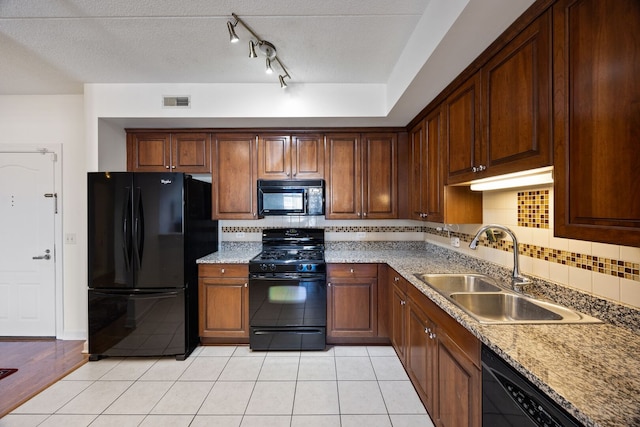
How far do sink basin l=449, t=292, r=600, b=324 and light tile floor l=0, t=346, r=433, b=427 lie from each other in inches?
33.0

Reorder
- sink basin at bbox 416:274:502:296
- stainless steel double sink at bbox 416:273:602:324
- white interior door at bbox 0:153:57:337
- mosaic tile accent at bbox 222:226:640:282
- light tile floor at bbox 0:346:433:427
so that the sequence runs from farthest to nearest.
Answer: white interior door at bbox 0:153:57:337 < sink basin at bbox 416:274:502:296 < light tile floor at bbox 0:346:433:427 < stainless steel double sink at bbox 416:273:602:324 < mosaic tile accent at bbox 222:226:640:282

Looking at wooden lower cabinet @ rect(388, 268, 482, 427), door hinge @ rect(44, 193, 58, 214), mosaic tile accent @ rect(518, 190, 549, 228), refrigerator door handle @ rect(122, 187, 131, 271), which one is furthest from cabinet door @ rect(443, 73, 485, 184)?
door hinge @ rect(44, 193, 58, 214)

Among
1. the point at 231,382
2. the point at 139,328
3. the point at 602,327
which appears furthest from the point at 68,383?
the point at 602,327

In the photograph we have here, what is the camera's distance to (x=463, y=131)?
1.96 meters

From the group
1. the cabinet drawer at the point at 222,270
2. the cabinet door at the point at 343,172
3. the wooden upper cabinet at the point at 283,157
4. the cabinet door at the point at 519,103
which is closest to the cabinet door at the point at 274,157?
the wooden upper cabinet at the point at 283,157

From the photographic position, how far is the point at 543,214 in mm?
1676

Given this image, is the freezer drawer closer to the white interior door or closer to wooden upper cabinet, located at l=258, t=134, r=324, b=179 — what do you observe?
the white interior door

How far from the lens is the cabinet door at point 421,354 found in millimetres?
1747

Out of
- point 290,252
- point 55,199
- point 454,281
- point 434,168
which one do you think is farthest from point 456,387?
point 55,199

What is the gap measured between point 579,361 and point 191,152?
335cm

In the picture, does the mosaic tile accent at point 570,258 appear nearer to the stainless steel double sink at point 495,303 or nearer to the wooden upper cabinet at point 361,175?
the stainless steel double sink at point 495,303

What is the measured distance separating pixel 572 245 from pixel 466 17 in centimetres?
128

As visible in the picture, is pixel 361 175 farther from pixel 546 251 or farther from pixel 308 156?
pixel 546 251

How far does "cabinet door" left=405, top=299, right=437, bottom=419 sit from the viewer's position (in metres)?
1.75
